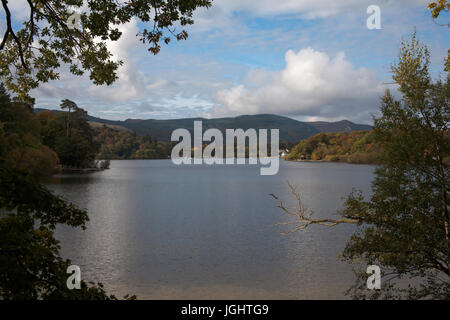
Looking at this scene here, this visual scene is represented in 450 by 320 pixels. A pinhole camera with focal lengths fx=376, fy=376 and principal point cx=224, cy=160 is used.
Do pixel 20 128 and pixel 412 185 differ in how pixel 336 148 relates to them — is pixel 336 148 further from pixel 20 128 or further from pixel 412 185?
pixel 412 185

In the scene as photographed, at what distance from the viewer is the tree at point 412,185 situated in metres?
8.40

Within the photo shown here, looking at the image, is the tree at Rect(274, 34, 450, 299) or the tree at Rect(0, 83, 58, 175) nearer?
the tree at Rect(274, 34, 450, 299)

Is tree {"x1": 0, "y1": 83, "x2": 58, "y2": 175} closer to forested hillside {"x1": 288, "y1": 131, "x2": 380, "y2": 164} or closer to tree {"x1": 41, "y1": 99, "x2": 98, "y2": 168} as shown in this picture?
tree {"x1": 41, "y1": 99, "x2": 98, "y2": 168}

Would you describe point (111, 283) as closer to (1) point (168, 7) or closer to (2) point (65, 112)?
(1) point (168, 7)

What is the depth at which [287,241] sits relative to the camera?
19.5 m

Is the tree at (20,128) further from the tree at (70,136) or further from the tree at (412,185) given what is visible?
the tree at (412,185)

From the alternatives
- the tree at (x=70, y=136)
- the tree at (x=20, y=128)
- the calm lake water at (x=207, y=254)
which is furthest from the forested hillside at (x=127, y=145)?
the calm lake water at (x=207, y=254)

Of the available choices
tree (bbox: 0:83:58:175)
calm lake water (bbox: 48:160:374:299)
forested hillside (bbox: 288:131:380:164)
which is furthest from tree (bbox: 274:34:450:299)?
forested hillside (bbox: 288:131:380:164)

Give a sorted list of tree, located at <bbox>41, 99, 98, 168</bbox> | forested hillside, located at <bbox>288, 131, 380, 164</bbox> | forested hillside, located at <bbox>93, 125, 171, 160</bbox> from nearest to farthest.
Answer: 1. tree, located at <bbox>41, 99, 98, 168</bbox>
2. forested hillside, located at <bbox>288, 131, 380, 164</bbox>
3. forested hillside, located at <bbox>93, 125, 171, 160</bbox>

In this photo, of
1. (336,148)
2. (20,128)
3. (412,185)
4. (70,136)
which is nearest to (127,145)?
(336,148)

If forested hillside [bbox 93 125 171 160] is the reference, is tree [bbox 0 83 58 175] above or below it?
below

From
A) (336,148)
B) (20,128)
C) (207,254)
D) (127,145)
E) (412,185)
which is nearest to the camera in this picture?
(412,185)

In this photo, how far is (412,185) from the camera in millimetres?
8836

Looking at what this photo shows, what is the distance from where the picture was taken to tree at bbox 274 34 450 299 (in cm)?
840
